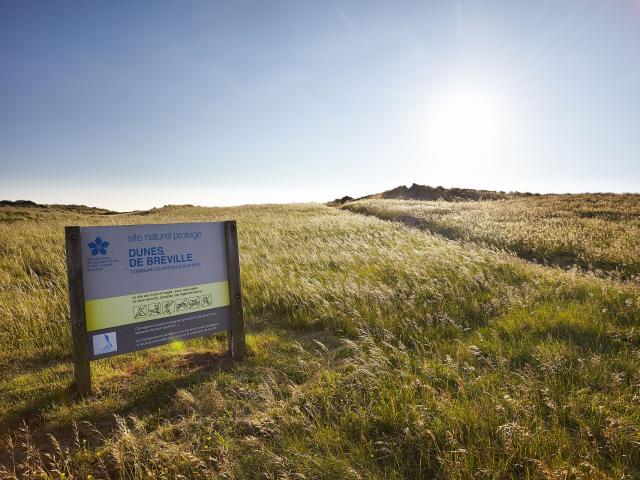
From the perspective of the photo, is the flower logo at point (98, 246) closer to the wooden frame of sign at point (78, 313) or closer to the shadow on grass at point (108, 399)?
the wooden frame of sign at point (78, 313)

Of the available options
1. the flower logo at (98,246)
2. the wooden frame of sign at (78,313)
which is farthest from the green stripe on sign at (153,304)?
the flower logo at (98,246)

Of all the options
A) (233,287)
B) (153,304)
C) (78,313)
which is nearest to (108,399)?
(78,313)

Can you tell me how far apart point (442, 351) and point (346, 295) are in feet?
8.32

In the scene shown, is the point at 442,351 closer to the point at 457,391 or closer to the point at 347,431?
the point at 457,391

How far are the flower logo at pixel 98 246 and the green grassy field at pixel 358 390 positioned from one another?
1.62m

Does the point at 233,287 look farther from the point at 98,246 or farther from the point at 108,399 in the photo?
the point at 108,399

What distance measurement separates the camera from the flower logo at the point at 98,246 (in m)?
4.34

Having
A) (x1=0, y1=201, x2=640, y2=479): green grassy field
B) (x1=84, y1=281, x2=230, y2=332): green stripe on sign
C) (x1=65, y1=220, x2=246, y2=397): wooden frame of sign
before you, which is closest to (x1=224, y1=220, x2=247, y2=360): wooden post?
(x1=84, y1=281, x2=230, y2=332): green stripe on sign

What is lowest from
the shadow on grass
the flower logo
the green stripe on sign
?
the shadow on grass

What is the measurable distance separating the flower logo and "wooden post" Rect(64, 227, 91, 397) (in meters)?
0.14

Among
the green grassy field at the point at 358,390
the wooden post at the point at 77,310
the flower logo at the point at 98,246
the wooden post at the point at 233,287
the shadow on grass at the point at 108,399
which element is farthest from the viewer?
the wooden post at the point at 233,287

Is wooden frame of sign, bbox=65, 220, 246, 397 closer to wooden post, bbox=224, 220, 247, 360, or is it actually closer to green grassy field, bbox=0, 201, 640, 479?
green grassy field, bbox=0, 201, 640, 479

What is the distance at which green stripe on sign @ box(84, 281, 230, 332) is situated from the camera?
171 inches

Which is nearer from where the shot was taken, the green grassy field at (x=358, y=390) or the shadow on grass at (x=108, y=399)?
the green grassy field at (x=358, y=390)
